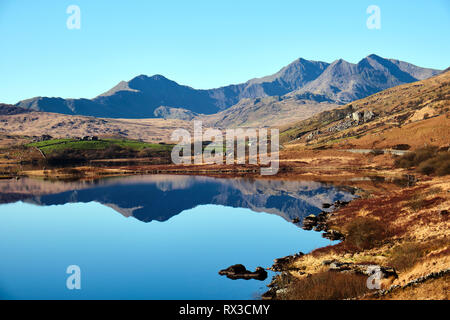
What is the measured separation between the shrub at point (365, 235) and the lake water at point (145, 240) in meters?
3.68

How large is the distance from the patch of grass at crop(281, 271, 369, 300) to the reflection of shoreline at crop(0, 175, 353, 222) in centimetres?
3265

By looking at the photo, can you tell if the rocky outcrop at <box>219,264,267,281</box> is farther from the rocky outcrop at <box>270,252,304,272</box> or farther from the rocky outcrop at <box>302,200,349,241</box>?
A: the rocky outcrop at <box>302,200,349,241</box>

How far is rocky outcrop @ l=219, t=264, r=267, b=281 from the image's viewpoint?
101 ft

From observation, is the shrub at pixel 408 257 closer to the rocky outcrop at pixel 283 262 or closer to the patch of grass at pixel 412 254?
the patch of grass at pixel 412 254

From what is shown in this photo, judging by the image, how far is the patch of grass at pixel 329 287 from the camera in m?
22.1

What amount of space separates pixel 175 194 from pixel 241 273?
2534 inches

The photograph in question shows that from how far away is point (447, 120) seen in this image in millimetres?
133625

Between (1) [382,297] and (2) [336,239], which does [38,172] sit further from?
(1) [382,297]

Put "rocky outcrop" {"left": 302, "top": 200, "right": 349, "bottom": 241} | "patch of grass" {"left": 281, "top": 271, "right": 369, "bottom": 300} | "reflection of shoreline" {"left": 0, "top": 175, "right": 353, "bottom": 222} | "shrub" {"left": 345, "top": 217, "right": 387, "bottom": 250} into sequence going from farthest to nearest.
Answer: "reflection of shoreline" {"left": 0, "top": 175, "right": 353, "bottom": 222}
"rocky outcrop" {"left": 302, "top": 200, "right": 349, "bottom": 241}
"shrub" {"left": 345, "top": 217, "right": 387, "bottom": 250}
"patch of grass" {"left": 281, "top": 271, "right": 369, "bottom": 300}

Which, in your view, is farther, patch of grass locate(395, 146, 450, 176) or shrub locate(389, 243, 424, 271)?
patch of grass locate(395, 146, 450, 176)

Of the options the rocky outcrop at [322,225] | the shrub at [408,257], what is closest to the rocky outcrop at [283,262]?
the rocky outcrop at [322,225]

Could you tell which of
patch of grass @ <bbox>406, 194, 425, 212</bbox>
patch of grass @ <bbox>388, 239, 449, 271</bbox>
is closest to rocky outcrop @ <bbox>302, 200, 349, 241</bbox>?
A: patch of grass @ <bbox>406, 194, 425, 212</bbox>

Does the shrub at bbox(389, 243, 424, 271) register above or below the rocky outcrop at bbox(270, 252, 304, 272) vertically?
above
